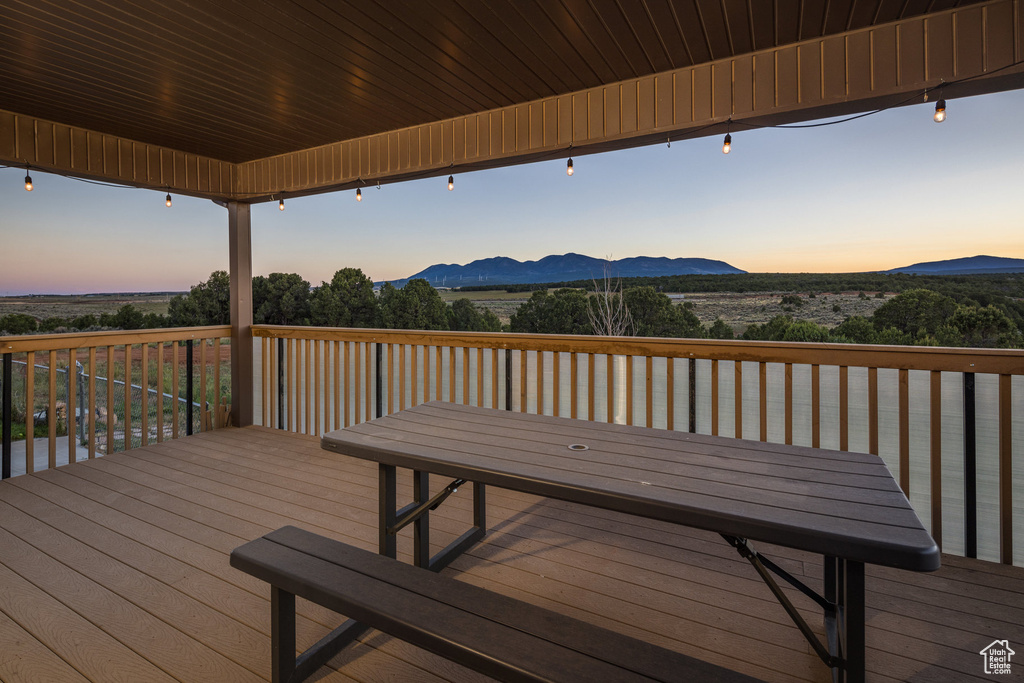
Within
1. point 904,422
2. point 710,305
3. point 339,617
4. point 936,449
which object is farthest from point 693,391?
point 710,305

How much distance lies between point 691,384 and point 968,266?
16.2 feet

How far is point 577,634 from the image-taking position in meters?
1.16

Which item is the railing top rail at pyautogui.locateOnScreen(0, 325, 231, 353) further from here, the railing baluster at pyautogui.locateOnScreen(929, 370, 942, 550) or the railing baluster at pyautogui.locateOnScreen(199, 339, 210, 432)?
the railing baluster at pyautogui.locateOnScreen(929, 370, 942, 550)

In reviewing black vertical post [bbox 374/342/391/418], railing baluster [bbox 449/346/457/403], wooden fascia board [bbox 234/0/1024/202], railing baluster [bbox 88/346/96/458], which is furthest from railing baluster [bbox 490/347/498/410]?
railing baluster [bbox 88/346/96/458]

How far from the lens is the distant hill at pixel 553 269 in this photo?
8711 millimetres

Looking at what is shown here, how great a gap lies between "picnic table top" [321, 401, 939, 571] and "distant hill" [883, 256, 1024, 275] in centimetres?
549

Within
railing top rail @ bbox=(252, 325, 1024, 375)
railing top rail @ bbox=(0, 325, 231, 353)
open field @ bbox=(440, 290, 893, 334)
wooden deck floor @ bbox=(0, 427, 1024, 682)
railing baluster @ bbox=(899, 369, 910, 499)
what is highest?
open field @ bbox=(440, 290, 893, 334)

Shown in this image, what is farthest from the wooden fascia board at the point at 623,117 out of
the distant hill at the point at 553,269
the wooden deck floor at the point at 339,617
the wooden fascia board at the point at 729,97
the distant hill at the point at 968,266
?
the distant hill at the point at 553,269

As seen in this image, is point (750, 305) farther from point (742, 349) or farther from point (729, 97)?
point (729, 97)

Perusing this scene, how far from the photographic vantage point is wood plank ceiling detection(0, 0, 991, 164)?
236 cm

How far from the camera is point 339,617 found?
1.92 m

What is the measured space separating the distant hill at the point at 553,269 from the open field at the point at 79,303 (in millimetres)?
4166

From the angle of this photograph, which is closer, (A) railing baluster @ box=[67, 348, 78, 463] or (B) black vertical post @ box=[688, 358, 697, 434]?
(B) black vertical post @ box=[688, 358, 697, 434]

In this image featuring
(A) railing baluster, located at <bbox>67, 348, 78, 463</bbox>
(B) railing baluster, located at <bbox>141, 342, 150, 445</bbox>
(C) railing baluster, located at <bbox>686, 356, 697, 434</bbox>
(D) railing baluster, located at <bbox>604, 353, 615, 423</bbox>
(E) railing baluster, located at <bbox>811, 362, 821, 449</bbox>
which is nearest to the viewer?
(E) railing baluster, located at <bbox>811, 362, 821, 449</bbox>
